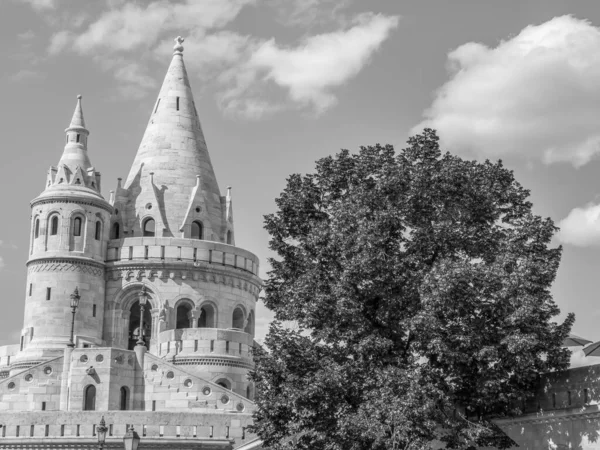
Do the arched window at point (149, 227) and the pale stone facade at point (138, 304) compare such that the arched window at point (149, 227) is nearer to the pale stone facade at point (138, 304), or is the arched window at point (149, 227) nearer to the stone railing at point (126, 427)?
the pale stone facade at point (138, 304)

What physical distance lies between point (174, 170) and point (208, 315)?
754 cm

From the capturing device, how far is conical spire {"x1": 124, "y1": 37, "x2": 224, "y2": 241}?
184 ft

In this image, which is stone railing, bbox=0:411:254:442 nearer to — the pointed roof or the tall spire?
the tall spire

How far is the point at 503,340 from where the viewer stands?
27.2m

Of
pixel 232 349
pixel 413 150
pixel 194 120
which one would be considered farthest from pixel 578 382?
pixel 194 120

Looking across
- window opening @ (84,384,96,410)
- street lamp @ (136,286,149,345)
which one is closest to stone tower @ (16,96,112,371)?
street lamp @ (136,286,149,345)

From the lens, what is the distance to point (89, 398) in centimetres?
4503

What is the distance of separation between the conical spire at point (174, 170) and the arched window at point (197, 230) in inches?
10.0

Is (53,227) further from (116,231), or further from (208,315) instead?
(208,315)

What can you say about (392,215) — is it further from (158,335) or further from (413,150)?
(158,335)

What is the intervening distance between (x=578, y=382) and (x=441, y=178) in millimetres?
6067

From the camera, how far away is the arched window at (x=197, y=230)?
56250mm

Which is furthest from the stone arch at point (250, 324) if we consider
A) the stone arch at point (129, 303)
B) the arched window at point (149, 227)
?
the arched window at point (149, 227)

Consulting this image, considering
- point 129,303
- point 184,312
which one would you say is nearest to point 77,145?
point 129,303
